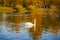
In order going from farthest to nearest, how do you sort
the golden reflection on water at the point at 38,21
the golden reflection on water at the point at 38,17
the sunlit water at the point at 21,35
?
the golden reflection on water at the point at 38,17 → the golden reflection on water at the point at 38,21 → the sunlit water at the point at 21,35

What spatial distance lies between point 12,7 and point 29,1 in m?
0.37

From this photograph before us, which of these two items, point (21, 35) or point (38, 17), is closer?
point (21, 35)

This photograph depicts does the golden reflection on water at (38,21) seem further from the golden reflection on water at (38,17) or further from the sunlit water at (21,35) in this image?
the sunlit water at (21,35)

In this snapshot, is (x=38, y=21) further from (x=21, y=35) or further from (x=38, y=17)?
(x=21, y=35)

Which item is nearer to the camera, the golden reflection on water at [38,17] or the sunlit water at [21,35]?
the sunlit water at [21,35]

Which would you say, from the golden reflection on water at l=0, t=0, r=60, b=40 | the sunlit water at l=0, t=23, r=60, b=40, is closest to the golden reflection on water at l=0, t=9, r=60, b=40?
the golden reflection on water at l=0, t=0, r=60, b=40

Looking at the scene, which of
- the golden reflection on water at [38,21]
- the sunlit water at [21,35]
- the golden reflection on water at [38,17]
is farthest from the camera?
the golden reflection on water at [38,17]

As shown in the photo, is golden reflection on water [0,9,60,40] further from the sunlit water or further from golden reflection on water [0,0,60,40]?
the sunlit water

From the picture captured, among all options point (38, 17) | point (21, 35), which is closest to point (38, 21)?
point (38, 17)

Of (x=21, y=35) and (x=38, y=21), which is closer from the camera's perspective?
(x=21, y=35)

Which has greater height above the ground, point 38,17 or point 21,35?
point 38,17

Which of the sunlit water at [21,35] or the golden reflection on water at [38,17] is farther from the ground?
the golden reflection on water at [38,17]

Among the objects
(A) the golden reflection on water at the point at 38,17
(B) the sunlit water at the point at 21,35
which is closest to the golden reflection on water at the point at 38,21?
(A) the golden reflection on water at the point at 38,17

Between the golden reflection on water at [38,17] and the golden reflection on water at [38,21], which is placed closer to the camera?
the golden reflection on water at [38,21]
